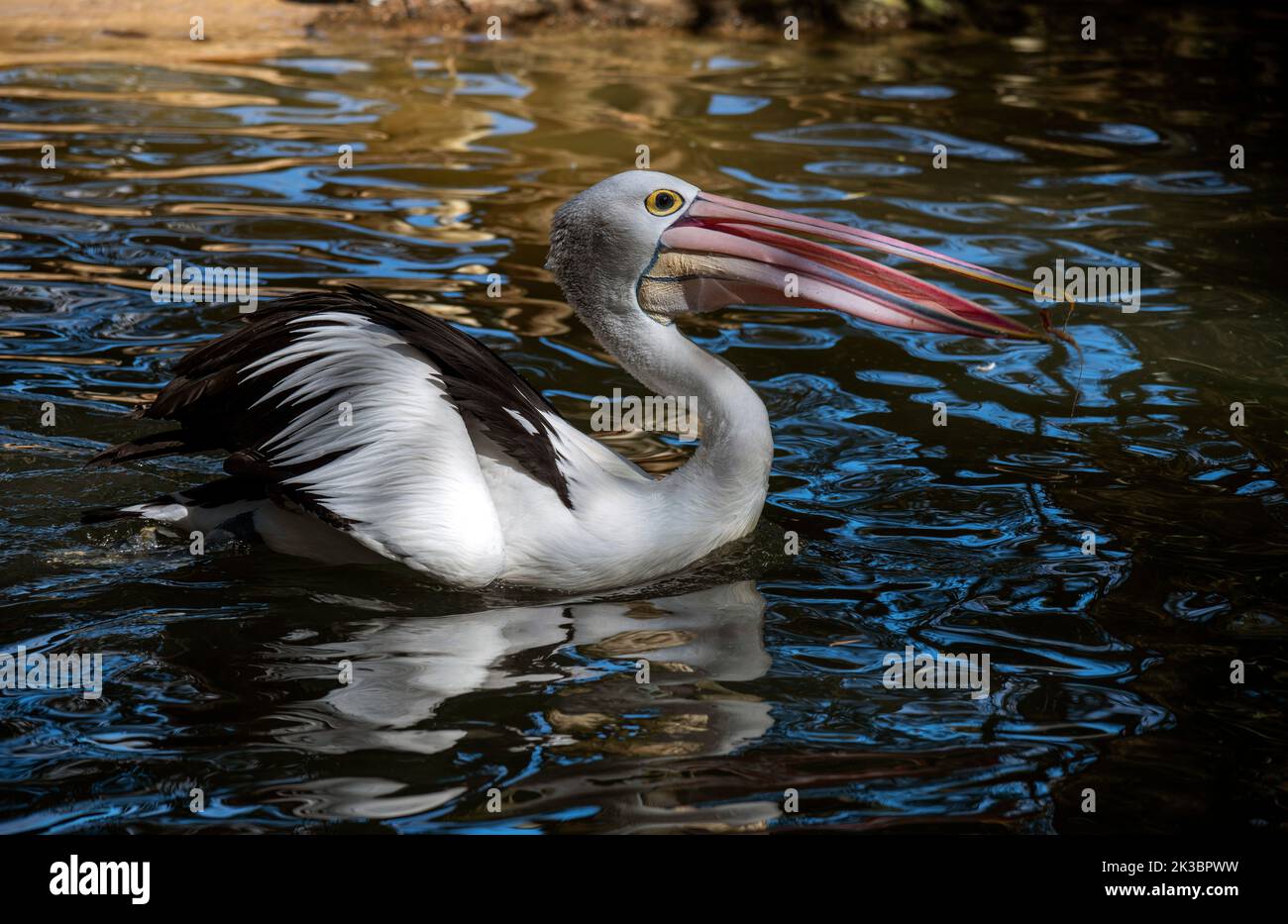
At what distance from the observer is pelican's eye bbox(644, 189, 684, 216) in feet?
14.3

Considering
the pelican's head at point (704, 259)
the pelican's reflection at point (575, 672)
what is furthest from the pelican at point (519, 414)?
the pelican's reflection at point (575, 672)

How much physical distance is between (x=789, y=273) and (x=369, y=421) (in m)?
1.28

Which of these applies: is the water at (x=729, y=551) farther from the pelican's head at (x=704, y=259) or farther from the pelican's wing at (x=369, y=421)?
the pelican's head at (x=704, y=259)

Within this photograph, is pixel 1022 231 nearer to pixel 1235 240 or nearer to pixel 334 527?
pixel 1235 240

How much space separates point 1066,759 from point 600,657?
3.87 ft

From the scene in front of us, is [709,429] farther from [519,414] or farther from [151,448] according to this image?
[151,448]

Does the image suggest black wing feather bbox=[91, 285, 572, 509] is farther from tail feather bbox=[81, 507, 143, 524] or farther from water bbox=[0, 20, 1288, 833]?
water bbox=[0, 20, 1288, 833]

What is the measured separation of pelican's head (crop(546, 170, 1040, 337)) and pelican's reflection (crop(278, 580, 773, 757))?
0.89 meters

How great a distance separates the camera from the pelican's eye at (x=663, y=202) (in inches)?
171

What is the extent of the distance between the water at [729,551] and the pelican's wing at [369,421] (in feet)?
1.06

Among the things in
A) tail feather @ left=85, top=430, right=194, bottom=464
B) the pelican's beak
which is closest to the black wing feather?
tail feather @ left=85, top=430, right=194, bottom=464
